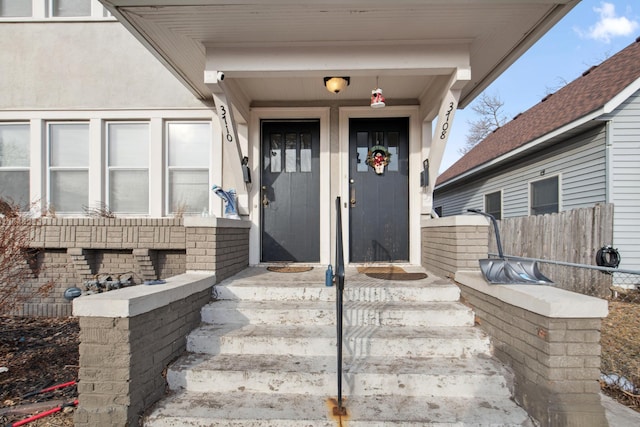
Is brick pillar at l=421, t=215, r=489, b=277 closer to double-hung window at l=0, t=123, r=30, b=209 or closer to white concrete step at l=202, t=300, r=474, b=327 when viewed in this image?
white concrete step at l=202, t=300, r=474, b=327

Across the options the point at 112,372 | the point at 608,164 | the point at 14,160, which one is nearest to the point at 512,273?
the point at 112,372

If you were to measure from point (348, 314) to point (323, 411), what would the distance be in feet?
2.98

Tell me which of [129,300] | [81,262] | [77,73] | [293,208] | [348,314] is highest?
[77,73]

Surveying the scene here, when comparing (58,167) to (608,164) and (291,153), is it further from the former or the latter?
(608,164)

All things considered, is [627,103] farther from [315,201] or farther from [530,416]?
[530,416]

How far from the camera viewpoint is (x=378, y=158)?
434 cm

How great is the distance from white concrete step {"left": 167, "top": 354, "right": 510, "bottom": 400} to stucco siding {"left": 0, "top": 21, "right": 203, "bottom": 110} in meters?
3.55

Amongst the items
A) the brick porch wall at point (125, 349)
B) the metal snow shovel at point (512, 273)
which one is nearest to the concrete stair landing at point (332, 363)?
the brick porch wall at point (125, 349)

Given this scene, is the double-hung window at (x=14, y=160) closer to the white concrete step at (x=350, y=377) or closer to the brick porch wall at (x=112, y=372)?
the brick porch wall at (x=112, y=372)

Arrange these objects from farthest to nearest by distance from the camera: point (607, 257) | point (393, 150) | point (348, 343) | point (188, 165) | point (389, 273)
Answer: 1. point (607, 257)
2. point (188, 165)
3. point (393, 150)
4. point (389, 273)
5. point (348, 343)

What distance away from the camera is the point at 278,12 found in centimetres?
272

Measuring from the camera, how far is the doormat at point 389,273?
3.50 m

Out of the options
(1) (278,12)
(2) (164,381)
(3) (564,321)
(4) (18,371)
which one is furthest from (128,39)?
(3) (564,321)

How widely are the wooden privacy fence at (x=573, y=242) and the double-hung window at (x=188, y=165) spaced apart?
590cm
